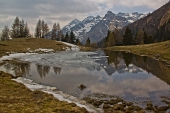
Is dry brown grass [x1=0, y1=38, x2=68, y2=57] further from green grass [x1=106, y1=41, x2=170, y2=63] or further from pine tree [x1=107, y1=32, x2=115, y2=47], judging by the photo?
green grass [x1=106, y1=41, x2=170, y2=63]

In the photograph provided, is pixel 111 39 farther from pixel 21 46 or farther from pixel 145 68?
pixel 145 68

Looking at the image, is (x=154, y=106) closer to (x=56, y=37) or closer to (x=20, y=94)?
(x=20, y=94)

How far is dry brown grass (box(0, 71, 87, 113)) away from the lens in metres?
19.4

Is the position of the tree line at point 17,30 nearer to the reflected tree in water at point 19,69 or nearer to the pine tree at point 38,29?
the pine tree at point 38,29

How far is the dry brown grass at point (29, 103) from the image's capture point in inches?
762

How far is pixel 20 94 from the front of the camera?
25812mm

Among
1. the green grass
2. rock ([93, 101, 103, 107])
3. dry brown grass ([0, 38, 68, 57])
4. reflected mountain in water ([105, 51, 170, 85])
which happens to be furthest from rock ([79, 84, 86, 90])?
dry brown grass ([0, 38, 68, 57])

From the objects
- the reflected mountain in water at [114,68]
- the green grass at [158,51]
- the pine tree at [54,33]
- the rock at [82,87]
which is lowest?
the rock at [82,87]

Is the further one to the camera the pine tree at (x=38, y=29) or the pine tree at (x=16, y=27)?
the pine tree at (x=38, y=29)

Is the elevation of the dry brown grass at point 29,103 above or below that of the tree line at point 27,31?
below

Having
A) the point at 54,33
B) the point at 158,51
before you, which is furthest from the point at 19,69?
the point at 54,33

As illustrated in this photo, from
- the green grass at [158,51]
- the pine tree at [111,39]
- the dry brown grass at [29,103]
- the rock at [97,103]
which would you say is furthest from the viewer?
the pine tree at [111,39]

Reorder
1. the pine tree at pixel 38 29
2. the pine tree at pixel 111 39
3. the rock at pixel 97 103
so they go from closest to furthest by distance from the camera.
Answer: the rock at pixel 97 103 → the pine tree at pixel 111 39 → the pine tree at pixel 38 29

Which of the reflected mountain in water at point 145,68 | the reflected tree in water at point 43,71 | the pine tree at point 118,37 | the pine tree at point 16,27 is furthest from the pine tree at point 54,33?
the reflected tree in water at point 43,71
